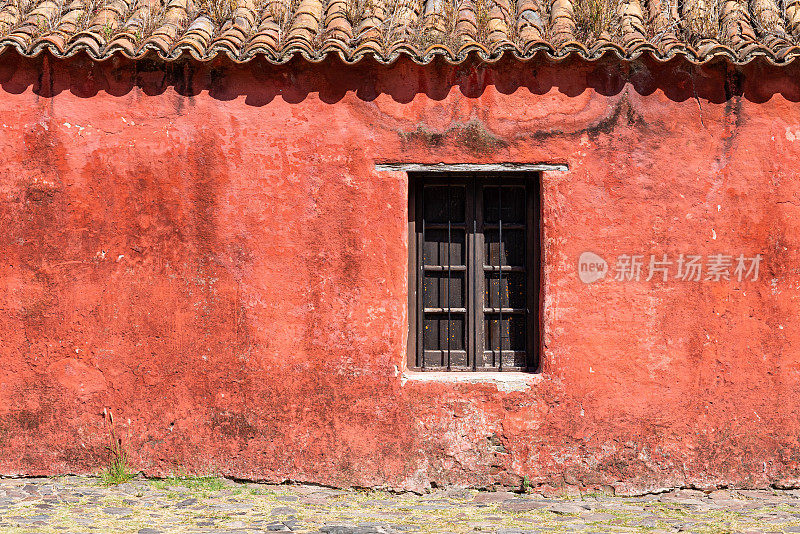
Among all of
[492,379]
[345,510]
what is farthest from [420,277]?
[345,510]

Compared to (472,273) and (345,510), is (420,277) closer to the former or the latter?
(472,273)

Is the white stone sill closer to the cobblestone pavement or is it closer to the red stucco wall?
the red stucco wall

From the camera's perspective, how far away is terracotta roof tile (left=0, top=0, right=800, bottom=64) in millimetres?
4727

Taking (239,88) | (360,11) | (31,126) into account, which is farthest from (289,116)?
(31,126)

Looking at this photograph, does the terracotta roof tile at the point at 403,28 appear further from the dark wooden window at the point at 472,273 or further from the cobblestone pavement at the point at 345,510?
the cobblestone pavement at the point at 345,510

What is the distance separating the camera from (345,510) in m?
4.52

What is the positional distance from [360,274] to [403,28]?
1.73 metres

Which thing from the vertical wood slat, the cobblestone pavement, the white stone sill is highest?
the vertical wood slat

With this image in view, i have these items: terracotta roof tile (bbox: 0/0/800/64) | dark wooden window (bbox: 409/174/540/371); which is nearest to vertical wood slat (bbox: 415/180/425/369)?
Answer: dark wooden window (bbox: 409/174/540/371)

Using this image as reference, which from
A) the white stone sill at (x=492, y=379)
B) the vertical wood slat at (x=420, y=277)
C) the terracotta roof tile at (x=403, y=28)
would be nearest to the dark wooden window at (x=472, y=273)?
the vertical wood slat at (x=420, y=277)

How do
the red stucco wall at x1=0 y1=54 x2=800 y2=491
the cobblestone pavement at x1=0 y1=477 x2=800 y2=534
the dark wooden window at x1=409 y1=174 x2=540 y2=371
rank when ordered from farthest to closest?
the dark wooden window at x1=409 y1=174 x2=540 y2=371, the red stucco wall at x1=0 y1=54 x2=800 y2=491, the cobblestone pavement at x1=0 y1=477 x2=800 y2=534

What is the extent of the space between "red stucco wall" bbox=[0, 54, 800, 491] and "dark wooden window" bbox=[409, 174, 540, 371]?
25 cm

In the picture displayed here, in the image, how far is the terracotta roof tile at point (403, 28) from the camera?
4727 millimetres

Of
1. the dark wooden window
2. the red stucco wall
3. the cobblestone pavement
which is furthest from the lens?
the dark wooden window
